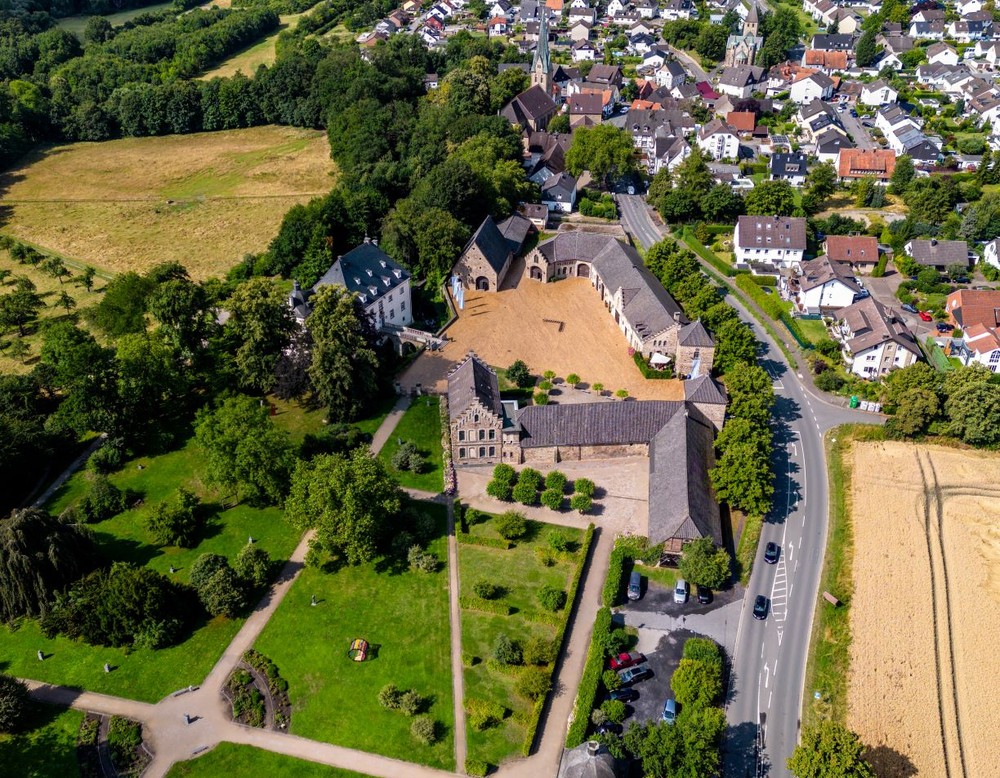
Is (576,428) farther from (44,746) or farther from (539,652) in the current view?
(44,746)

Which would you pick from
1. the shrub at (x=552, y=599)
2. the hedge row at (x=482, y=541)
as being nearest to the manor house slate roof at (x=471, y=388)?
the hedge row at (x=482, y=541)

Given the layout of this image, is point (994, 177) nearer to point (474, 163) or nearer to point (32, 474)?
point (474, 163)

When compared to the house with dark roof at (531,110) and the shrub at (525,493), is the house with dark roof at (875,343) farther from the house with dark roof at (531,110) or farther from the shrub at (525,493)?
the house with dark roof at (531,110)

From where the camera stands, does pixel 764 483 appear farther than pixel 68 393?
No

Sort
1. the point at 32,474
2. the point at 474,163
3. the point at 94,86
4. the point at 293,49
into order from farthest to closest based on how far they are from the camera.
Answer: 1. the point at 293,49
2. the point at 94,86
3. the point at 474,163
4. the point at 32,474

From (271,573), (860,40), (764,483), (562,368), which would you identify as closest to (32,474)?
(271,573)

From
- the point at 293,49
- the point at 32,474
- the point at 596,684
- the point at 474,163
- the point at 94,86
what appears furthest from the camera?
the point at 293,49
